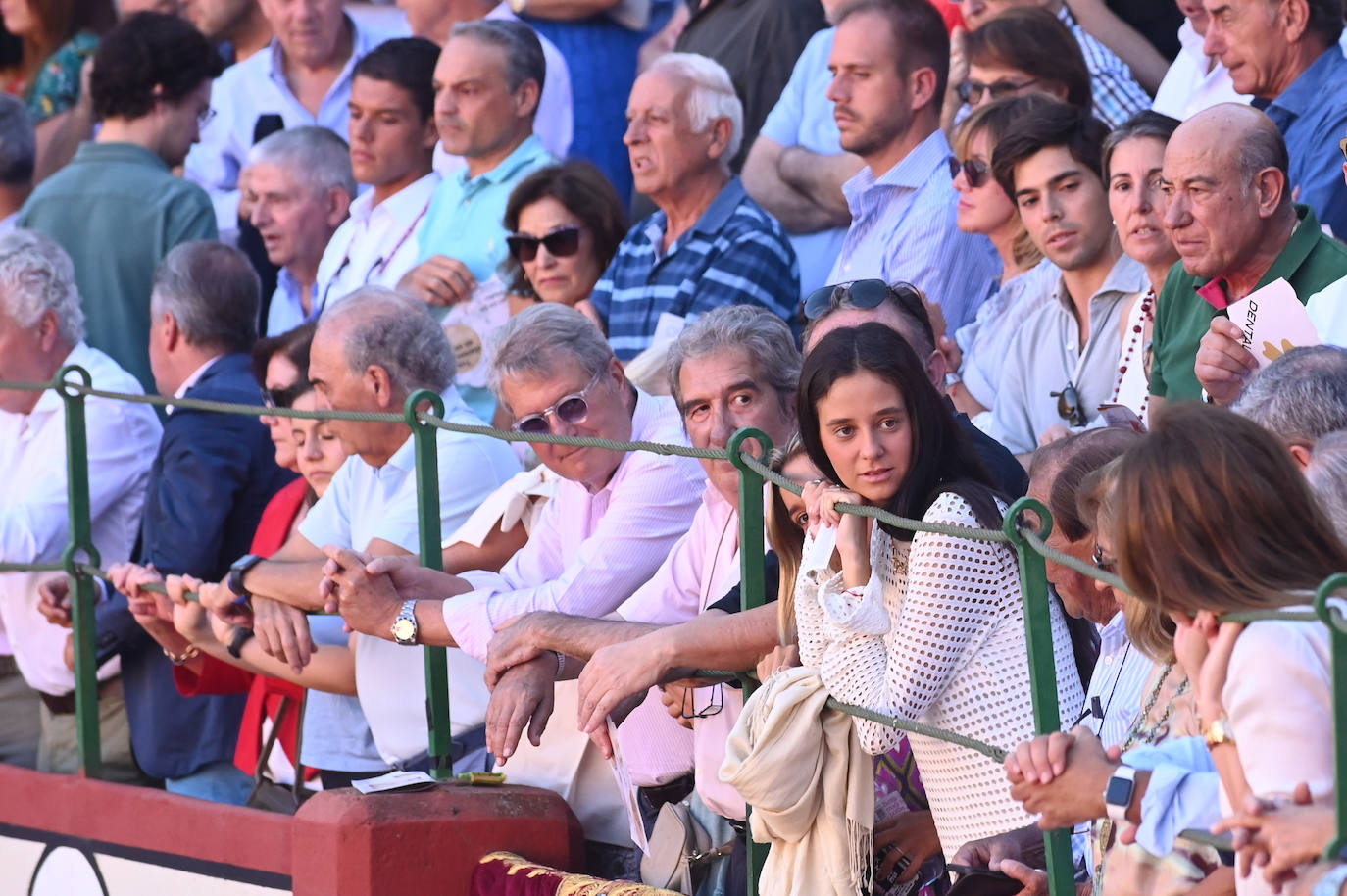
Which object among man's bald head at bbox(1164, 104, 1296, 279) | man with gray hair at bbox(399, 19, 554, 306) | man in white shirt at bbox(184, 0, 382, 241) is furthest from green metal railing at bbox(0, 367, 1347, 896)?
man in white shirt at bbox(184, 0, 382, 241)

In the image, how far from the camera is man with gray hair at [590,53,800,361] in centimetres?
622

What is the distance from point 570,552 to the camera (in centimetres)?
496

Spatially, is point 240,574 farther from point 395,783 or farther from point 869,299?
point 869,299

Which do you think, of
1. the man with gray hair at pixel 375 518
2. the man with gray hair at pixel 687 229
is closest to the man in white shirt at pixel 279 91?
the man with gray hair at pixel 687 229

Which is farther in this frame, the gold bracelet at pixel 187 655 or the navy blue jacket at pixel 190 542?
the navy blue jacket at pixel 190 542

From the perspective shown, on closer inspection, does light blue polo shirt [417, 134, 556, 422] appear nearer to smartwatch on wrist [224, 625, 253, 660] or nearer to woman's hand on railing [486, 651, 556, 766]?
smartwatch on wrist [224, 625, 253, 660]

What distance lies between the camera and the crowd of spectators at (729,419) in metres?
3.11

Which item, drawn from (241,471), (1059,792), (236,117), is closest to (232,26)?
(236,117)

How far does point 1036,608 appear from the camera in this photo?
10.6 feet

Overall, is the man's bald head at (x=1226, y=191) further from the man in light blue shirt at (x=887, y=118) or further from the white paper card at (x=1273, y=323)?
the man in light blue shirt at (x=887, y=118)

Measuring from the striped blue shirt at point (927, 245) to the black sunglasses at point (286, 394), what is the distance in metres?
1.57

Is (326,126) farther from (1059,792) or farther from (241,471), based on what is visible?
(1059,792)

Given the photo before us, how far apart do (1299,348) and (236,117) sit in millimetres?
6038

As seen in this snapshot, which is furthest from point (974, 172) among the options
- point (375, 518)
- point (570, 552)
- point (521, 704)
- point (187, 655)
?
point (187, 655)
